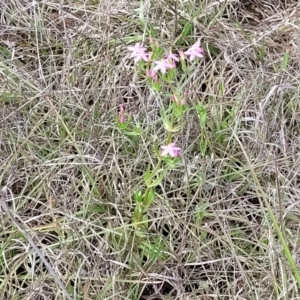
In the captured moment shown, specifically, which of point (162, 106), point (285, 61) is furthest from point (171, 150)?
point (285, 61)

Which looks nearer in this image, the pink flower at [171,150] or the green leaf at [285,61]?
the pink flower at [171,150]

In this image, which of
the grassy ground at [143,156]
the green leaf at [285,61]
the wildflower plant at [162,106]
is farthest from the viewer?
the green leaf at [285,61]

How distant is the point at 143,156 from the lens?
4.58 ft

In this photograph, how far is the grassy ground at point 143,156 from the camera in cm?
124

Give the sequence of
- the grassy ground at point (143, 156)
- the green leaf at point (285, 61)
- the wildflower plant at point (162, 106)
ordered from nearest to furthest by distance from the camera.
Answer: the wildflower plant at point (162, 106) < the grassy ground at point (143, 156) < the green leaf at point (285, 61)

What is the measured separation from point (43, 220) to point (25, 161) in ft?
0.50

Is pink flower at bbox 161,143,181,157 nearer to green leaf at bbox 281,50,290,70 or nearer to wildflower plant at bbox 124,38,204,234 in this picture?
wildflower plant at bbox 124,38,204,234

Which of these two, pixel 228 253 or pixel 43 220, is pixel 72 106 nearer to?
pixel 43 220

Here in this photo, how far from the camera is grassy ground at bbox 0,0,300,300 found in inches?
48.8

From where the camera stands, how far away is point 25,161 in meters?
1.39

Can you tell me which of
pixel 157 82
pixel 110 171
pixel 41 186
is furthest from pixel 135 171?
pixel 157 82

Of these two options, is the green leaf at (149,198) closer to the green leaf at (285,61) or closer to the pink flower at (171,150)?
the pink flower at (171,150)

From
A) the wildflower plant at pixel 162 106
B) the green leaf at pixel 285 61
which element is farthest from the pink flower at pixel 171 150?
the green leaf at pixel 285 61

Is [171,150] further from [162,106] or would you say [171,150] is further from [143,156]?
[143,156]
